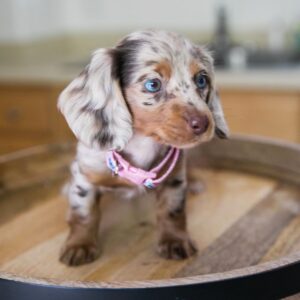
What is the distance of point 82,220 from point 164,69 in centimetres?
29

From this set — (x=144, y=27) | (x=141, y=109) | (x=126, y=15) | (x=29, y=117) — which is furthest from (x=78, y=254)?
(x=126, y=15)

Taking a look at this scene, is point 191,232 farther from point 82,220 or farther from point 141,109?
point 141,109

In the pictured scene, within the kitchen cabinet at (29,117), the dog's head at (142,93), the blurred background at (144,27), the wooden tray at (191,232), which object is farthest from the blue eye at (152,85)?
the kitchen cabinet at (29,117)

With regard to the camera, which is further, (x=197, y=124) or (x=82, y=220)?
(x=82, y=220)

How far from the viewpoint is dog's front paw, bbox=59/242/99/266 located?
0.86 m

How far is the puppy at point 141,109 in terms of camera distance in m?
0.74

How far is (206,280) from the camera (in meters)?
0.63

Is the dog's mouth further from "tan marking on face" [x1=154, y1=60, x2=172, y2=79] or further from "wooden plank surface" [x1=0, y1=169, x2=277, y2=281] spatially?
"wooden plank surface" [x1=0, y1=169, x2=277, y2=281]

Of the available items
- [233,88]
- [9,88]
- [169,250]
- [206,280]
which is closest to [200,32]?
[233,88]

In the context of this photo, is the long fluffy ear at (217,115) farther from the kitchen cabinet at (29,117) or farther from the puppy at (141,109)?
the kitchen cabinet at (29,117)

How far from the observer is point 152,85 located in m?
0.75

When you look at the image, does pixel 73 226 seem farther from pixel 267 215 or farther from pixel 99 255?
pixel 267 215

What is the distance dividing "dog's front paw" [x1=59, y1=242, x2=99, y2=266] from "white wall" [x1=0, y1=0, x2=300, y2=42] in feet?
5.89

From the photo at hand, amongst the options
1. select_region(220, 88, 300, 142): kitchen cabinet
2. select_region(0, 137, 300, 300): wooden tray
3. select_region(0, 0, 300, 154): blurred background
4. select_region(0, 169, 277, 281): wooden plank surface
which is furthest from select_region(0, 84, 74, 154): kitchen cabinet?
select_region(0, 169, 277, 281): wooden plank surface
